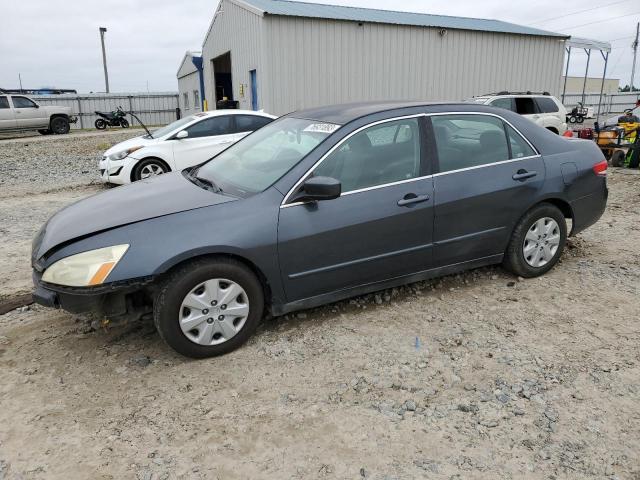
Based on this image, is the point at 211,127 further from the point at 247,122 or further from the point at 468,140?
the point at 468,140

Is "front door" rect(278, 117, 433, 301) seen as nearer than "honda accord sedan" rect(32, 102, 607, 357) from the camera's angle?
No

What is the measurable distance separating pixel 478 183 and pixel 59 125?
22637 mm

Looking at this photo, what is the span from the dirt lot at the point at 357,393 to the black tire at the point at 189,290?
0.41 feet

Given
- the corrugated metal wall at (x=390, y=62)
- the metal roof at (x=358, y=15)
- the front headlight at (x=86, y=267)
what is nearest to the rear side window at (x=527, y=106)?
the corrugated metal wall at (x=390, y=62)

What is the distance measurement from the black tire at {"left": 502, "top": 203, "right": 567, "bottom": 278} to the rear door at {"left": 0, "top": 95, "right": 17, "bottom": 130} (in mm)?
21966

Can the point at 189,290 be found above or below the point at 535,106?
below

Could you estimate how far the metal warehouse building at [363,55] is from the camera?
15023 mm

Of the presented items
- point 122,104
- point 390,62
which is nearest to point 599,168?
point 390,62

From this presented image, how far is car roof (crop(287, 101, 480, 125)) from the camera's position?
3791 mm

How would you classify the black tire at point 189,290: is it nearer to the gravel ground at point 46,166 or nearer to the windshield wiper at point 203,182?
the windshield wiper at point 203,182

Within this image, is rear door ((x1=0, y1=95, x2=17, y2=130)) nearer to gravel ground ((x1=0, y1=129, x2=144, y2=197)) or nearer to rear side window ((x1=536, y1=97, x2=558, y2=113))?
gravel ground ((x1=0, y1=129, x2=144, y2=197))

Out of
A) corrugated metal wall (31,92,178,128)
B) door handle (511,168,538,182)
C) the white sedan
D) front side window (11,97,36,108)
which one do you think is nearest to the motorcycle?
corrugated metal wall (31,92,178,128)

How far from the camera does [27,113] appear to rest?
20.9 metres

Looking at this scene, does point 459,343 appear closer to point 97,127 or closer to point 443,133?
point 443,133
